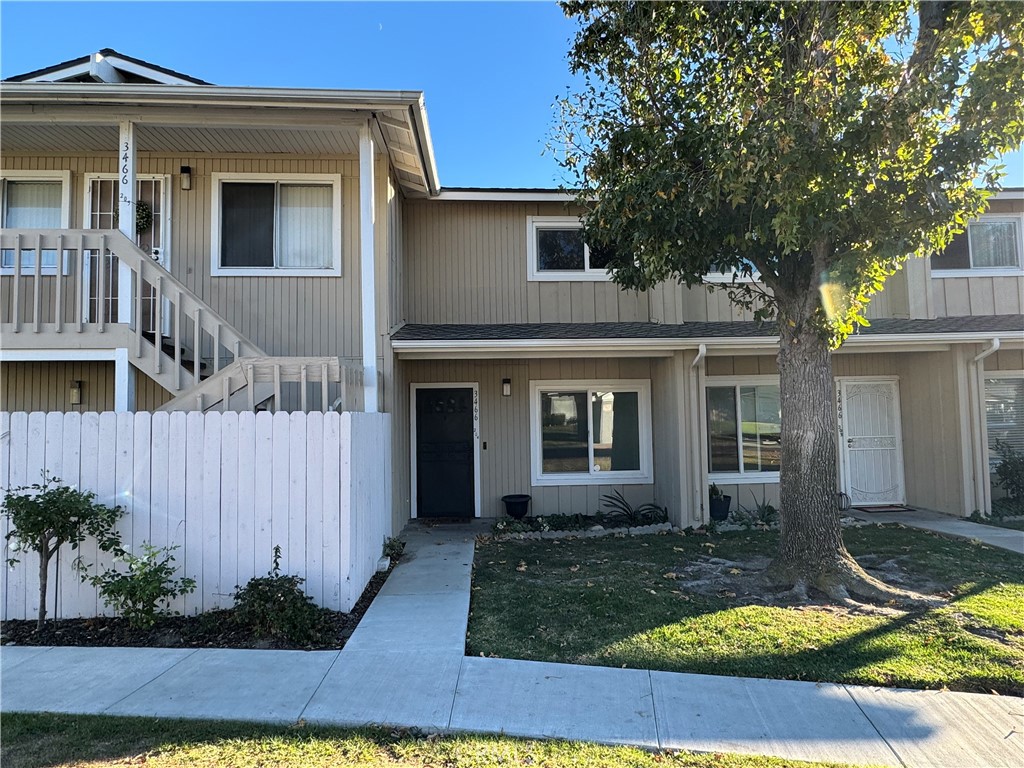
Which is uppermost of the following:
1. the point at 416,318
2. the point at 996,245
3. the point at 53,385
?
the point at 996,245

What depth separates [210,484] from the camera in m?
5.21

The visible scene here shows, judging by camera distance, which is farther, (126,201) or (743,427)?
(743,427)

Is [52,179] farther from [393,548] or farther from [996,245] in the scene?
[996,245]

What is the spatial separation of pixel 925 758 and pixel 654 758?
1420 millimetres

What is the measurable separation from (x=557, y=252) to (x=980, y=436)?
284 inches

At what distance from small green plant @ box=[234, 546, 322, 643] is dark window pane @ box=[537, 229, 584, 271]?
6.60 m

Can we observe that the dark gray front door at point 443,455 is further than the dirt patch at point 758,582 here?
Yes

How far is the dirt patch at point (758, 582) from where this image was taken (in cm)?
548

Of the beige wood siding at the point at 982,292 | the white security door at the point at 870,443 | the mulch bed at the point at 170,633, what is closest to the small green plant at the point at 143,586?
the mulch bed at the point at 170,633

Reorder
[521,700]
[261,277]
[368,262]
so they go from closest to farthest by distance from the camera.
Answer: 1. [521,700]
2. [368,262]
3. [261,277]

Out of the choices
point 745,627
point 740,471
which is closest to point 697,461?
point 740,471

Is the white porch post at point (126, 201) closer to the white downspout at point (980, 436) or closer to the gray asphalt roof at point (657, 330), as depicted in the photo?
the gray asphalt roof at point (657, 330)

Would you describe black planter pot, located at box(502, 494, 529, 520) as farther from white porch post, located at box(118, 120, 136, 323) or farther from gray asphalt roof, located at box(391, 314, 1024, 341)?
white porch post, located at box(118, 120, 136, 323)

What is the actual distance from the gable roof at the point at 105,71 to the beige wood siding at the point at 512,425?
498cm
